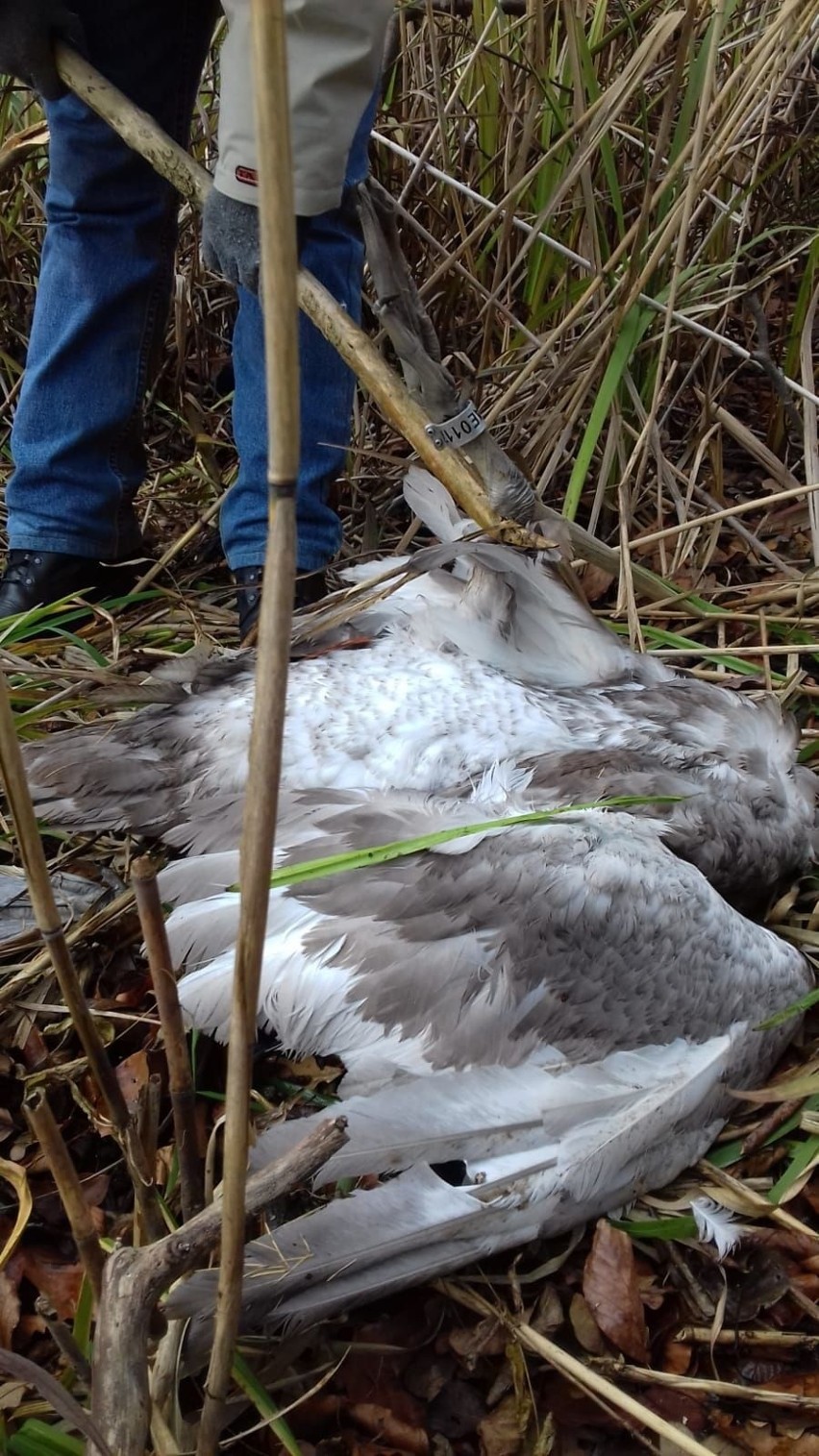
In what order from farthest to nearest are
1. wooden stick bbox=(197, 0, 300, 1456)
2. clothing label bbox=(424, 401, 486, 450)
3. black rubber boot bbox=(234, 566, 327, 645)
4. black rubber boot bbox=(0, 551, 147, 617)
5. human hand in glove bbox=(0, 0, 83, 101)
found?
black rubber boot bbox=(0, 551, 147, 617)
black rubber boot bbox=(234, 566, 327, 645)
human hand in glove bbox=(0, 0, 83, 101)
clothing label bbox=(424, 401, 486, 450)
wooden stick bbox=(197, 0, 300, 1456)

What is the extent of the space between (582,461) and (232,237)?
772 millimetres

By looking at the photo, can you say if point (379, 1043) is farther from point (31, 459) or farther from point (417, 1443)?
point (31, 459)

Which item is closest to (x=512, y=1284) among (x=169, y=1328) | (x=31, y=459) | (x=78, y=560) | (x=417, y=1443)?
→ (x=417, y=1443)

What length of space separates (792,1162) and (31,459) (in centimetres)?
193

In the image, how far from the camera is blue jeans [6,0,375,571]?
2.03 m

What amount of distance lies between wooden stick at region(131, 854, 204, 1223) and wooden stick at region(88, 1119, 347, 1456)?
108 millimetres

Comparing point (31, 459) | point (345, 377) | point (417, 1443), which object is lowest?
point (417, 1443)

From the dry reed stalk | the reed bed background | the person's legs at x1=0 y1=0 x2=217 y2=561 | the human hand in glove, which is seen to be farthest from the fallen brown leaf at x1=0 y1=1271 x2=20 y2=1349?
the human hand in glove

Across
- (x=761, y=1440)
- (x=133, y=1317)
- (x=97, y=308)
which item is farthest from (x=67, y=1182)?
(x=97, y=308)

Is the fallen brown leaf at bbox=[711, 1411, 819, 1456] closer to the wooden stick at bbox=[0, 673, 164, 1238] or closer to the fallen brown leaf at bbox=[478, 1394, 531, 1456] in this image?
the fallen brown leaf at bbox=[478, 1394, 531, 1456]

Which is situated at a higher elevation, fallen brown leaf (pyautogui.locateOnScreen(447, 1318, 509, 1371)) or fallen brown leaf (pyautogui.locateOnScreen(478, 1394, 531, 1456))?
fallen brown leaf (pyautogui.locateOnScreen(447, 1318, 509, 1371))

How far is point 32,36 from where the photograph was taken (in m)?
1.67

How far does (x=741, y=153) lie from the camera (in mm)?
2426

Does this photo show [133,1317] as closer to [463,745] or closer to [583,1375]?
[583,1375]
